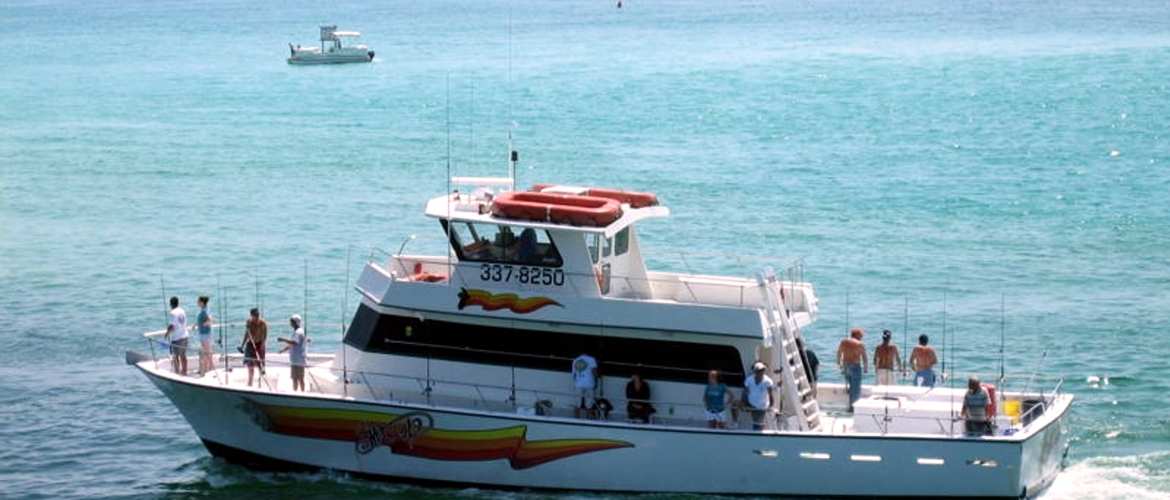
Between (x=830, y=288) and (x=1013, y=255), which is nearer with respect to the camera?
(x=830, y=288)

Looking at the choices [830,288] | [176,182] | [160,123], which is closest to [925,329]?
[830,288]

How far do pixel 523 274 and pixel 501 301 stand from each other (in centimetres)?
46

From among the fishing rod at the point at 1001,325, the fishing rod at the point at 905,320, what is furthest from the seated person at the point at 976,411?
the fishing rod at the point at 905,320

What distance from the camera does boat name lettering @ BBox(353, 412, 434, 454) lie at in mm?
27656

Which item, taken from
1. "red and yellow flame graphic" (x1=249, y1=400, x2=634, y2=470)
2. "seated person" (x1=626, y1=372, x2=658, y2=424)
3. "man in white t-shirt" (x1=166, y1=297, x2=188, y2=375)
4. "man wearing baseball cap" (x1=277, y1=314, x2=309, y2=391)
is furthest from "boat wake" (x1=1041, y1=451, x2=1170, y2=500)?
"man in white t-shirt" (x1=166, y1=297, x2=188, y2=375)

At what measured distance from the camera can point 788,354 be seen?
89.6ft

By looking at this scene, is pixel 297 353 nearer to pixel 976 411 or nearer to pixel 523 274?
pixel 523 274

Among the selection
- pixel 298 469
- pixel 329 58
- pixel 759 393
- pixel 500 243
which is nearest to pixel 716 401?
pixel 759 393

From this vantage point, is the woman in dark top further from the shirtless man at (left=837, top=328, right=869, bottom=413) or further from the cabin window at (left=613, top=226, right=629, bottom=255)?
the shirtless man at (left=837, top=328, right=869, bottom=413)

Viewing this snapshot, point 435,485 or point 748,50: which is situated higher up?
point 748,50

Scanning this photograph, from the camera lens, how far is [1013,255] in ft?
160

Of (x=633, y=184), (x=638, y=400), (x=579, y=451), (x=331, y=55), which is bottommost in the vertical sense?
(x=579, y=451)

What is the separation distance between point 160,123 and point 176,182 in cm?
1866

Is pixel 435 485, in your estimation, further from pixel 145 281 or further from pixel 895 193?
pixel 895 193
